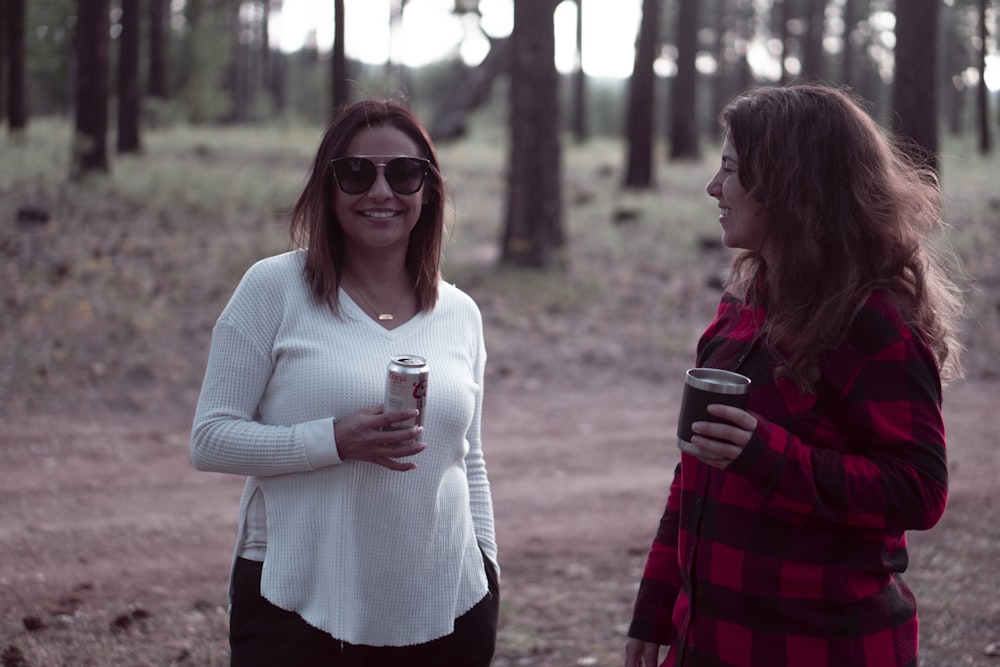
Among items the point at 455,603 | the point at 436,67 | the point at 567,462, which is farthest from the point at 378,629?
the point at 436,67

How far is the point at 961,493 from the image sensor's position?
275 inches

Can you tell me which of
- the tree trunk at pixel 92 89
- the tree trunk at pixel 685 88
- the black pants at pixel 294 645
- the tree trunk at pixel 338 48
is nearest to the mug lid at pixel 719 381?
the black pants at pixel 294 645

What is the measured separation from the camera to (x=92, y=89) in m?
16.3

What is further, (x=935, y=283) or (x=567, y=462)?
(x=567, y=462)

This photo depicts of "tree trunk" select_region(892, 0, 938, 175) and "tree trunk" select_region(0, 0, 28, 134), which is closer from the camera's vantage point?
"tree trunk" select_region(892, 0, 938, 175)

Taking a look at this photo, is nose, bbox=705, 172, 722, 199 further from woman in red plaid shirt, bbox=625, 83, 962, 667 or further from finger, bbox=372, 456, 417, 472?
finger, bbox=372, 456, 417, 472

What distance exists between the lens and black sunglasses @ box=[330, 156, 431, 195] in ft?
9.27

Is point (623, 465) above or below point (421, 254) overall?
below

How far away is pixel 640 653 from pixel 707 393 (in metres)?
0.90

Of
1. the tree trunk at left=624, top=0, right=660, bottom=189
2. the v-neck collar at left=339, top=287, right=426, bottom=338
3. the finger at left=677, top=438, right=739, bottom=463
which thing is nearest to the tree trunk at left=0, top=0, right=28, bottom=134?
the tree trunk at left=624, top=0, right=660, bottom=189

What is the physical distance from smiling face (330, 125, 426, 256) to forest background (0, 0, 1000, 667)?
14.7 inches

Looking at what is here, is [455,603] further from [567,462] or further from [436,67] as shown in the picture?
[436,67]

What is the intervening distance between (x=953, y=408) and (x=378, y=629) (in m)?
8.27

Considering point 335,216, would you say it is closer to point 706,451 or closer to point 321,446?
point 321,446
